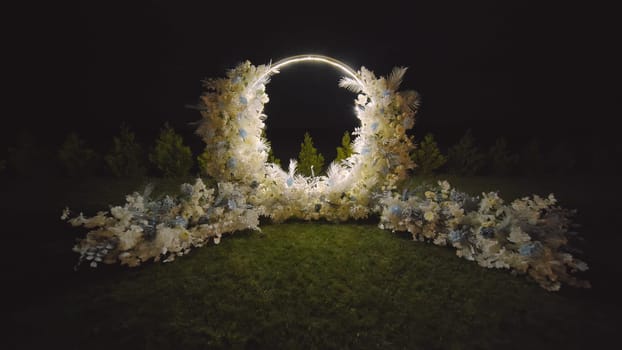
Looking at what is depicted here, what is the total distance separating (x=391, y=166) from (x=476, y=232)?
166 cm

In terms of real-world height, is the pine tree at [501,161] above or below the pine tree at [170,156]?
above

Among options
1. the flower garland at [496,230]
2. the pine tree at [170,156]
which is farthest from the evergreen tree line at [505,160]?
the pine tree at [170,156]

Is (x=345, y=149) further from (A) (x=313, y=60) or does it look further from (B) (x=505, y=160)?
(B) (x=505, y=160)

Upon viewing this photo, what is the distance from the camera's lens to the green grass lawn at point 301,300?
304 cm

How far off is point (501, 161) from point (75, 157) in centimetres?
1239

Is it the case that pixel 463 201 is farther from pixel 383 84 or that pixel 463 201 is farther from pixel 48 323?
pixel 48 323

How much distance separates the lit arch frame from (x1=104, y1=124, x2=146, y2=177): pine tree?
5.10m

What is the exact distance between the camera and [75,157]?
31.7 ft

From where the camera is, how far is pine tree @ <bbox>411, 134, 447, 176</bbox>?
10.2 meters

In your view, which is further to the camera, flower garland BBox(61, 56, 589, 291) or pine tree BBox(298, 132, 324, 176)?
pine tree BBox(298, 132, 324, 176)

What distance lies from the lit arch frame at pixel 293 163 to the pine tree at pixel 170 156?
4.49 metres

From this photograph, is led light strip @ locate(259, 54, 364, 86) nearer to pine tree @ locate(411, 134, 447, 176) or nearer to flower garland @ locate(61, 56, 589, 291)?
flower garland @ locate(61, 56, 589, 291)

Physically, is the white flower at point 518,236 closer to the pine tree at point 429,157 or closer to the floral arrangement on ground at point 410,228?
the floral arrangement on ground at point 410,228

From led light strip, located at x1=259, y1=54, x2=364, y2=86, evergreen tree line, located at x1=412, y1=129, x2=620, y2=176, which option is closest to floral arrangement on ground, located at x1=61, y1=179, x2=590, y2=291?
led light strip, located at x1=259, y1=54, x2=364, y2=86
